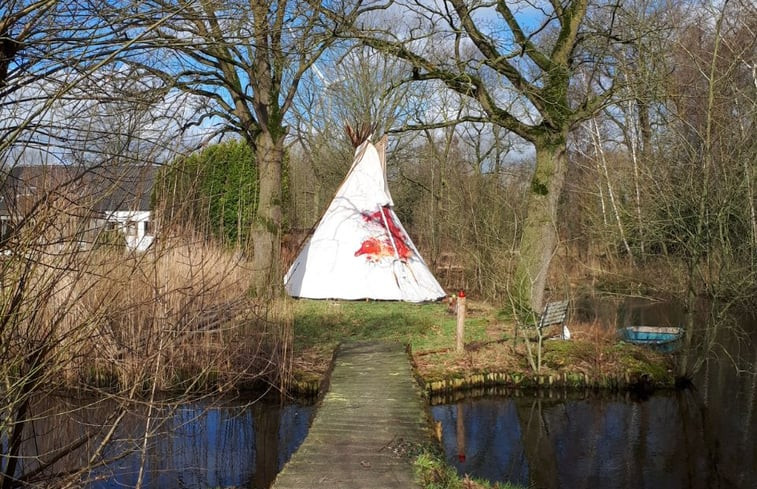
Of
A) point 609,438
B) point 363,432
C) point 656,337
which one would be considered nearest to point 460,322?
point 609,438

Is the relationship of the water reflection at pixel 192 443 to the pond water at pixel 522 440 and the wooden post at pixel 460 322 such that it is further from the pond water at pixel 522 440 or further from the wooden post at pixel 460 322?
the wooden post at pixel 460 322

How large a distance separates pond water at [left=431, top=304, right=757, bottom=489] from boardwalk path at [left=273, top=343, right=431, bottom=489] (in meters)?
0.96

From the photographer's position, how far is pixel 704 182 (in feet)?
27.6

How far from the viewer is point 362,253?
1455cm

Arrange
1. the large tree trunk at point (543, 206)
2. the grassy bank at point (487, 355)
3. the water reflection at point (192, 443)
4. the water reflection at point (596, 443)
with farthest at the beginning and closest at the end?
the large tree trunk at point (543, 206), the grassy bank at point (487, 355), the water reflection at point (596, 443), the water reflection at point (192, 443)

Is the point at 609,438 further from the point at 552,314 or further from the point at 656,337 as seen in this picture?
the point at 656,337

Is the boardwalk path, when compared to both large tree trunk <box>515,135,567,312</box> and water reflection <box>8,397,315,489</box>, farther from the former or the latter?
large tree trunk <box>515,135,567,312</box>

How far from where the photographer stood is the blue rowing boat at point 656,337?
32.9 feet

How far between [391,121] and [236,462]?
16.8 m

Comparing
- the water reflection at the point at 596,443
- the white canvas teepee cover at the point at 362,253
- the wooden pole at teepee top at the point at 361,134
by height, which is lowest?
the water reflection at the point at 596,443

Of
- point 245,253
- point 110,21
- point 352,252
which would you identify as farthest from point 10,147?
point 352,252

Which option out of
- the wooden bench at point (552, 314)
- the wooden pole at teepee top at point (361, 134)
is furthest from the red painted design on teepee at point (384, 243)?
the wooden bench at point (552, 314)

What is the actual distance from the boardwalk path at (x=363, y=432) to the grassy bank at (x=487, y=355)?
124 centimetres

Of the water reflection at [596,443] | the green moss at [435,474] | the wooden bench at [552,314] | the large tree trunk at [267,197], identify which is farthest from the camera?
the large tree trunk at [267,197]
